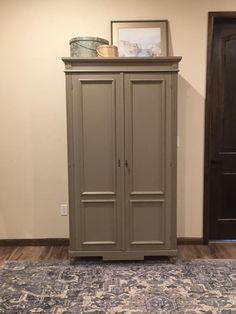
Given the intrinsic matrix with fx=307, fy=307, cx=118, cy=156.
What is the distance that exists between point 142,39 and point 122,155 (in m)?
1.29

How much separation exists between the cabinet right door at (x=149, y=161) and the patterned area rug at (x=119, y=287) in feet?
0.98

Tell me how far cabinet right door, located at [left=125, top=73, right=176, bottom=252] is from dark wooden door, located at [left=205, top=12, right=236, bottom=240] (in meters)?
0.74

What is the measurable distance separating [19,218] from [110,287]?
148 centimetres

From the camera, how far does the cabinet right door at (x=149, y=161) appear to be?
281cm

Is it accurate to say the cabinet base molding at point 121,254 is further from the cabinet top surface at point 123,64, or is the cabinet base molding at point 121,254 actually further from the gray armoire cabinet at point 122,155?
the cabinet top surface at point 123,64

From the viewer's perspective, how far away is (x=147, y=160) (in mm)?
2881

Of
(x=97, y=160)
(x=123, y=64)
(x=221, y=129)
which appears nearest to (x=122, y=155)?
(x=97, y=160)

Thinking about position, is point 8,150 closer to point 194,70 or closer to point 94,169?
point 94,169

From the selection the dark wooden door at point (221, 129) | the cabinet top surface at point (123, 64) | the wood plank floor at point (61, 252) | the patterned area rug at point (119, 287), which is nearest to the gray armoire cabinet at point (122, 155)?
the cabinet top surface at point (123, 64)

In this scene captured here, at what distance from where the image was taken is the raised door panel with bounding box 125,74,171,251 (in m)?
2.81

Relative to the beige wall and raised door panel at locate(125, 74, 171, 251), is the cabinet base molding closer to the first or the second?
raised door panel at locate(125, 74, 171, 251)

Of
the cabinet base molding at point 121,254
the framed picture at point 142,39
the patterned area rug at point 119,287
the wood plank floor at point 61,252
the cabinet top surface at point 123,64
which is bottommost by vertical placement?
the wood plank floor at point 61,252

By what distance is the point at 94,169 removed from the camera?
2.88 meters

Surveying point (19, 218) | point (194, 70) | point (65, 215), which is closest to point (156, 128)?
point (194, 70)
